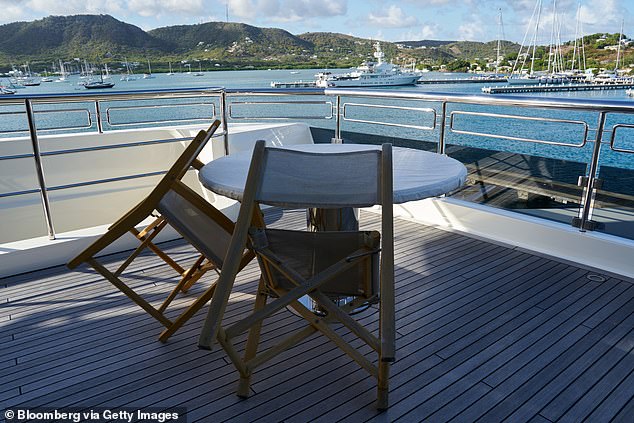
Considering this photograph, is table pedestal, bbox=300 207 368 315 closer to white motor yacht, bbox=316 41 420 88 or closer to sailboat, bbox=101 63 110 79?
sailboat, bbox=101 63 110 79

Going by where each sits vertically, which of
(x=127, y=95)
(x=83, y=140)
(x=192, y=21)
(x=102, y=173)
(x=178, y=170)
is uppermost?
(x=192, y=21)

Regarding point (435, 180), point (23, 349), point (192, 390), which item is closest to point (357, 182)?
point (435, 180)

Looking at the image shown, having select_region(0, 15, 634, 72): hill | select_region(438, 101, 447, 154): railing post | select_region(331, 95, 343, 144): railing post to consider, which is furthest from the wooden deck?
select_region(0, 15, 634, 72): hill

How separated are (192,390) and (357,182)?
965mm

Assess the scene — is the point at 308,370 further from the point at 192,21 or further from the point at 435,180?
the point at 192,21

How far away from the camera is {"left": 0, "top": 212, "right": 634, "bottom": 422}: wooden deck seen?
1.55m

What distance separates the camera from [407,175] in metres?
1.79

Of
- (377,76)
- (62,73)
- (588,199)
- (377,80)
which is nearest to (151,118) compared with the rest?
(588,199)

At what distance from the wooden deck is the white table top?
0.70 meters

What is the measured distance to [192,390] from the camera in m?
1.64

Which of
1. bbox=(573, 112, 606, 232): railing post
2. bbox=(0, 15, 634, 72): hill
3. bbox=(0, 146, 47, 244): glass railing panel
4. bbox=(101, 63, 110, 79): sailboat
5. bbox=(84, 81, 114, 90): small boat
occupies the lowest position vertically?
bbox=(0, 146, 47, 244): glass railing panel

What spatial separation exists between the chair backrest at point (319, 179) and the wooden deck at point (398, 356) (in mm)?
712

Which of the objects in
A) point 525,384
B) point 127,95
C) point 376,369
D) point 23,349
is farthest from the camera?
point 127,95

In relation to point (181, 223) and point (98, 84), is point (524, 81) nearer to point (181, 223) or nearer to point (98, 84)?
point (98, 84)
